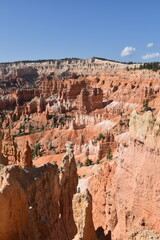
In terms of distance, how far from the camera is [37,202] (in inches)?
481

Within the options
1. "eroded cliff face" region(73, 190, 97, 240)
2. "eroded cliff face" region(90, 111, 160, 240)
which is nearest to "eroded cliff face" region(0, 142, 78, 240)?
"eroded cliff face" region(73, 190, 97, 240)

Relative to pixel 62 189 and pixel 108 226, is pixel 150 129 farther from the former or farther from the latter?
pixel 62 189

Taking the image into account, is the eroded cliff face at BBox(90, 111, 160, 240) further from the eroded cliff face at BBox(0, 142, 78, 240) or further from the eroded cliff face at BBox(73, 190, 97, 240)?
the eroded cliff face at BBox(0, 142, 78, 240)

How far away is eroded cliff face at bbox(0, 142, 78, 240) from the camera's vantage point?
869cm

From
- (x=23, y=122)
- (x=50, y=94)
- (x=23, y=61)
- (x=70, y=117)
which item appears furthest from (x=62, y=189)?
(x=23, y=61)

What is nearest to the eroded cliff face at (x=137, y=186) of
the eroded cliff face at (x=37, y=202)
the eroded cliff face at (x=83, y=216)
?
the eroded cliff face at (x=83, y=216)

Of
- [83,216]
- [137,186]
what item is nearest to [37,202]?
[83,216]

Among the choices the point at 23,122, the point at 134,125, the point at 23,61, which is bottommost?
the point at 23,122

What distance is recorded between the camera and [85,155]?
139 feet

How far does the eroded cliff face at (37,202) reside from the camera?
8.69 m

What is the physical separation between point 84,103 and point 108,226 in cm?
5963

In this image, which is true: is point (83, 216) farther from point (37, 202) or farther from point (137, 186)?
point (37, 202)

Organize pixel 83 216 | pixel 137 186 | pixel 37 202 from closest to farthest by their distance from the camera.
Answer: pixel 83 216
pixel 137 186
pixel 37 202

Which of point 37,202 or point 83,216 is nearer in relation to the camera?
point 83,216
